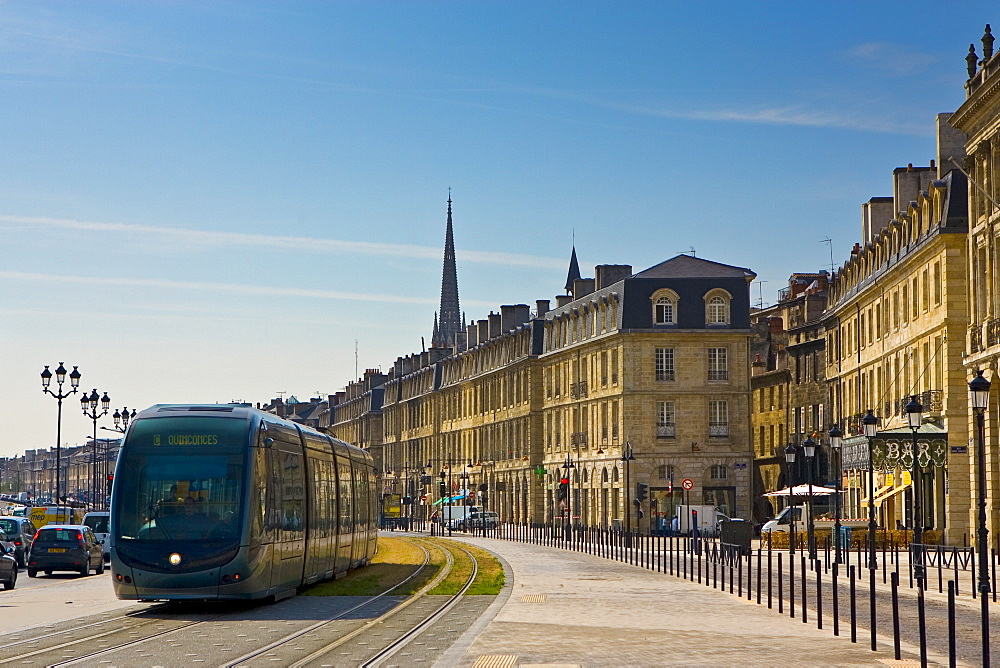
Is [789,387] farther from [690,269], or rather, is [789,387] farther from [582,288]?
[582,288]

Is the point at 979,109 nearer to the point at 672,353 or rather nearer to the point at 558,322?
the point at 672,353

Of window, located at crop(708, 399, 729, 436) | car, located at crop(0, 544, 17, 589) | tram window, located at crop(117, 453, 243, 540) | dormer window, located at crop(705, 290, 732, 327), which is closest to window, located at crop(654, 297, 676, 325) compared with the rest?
dormer window, located at crop(705, 290, 732, 327)

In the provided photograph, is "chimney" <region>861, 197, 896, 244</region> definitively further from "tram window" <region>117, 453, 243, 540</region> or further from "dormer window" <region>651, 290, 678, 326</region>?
"tram window" <region>117, 453, 243, 540</region>

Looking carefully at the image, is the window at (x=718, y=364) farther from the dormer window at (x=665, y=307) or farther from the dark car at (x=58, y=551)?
the dark car at (x=58, y=551)

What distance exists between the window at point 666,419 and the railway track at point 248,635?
192 feet

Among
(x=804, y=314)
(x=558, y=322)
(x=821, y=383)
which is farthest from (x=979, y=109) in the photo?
(x=558, y=322)

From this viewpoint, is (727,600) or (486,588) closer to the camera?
(727,600)

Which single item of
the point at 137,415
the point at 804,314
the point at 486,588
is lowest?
the point at 486,588

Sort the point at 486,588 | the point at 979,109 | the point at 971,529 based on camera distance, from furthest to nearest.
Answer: the point at 971,529
the point at 979,109
the point at 486,588

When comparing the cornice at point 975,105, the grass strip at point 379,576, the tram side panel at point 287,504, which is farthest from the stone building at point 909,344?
the tram side panel at point 287,504

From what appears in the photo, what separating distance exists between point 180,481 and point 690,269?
66.3 metres

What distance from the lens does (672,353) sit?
8694 cm

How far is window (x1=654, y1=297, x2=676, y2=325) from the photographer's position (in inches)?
3410

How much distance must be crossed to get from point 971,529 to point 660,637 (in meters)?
31.7
